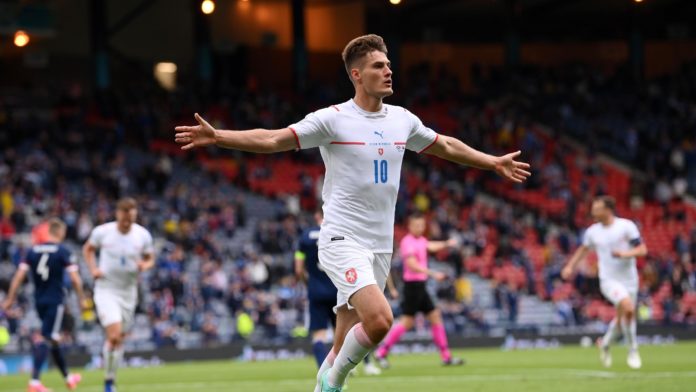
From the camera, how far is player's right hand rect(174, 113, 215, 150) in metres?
8.55

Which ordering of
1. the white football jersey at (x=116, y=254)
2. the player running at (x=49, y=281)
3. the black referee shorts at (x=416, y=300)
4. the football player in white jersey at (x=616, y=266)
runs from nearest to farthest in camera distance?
1. the white football jersey at (x=116, y=254)
2. the player running at (x=49, y=281)
3. the football player in white jersey at (x=616, y=266)
4. the black referee shorts at (x=416, y=300)

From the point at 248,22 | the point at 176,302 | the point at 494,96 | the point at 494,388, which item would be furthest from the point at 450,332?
the point at 248,22

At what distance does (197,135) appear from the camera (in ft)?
28.3

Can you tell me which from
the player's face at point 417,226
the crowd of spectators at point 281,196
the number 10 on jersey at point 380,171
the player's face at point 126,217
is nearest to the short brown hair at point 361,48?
the number 10 on jersey at point 380,171

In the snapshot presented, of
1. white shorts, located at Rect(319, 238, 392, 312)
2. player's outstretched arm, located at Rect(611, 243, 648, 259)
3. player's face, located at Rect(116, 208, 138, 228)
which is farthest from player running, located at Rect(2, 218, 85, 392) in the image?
white shorts, located at Rect(319, 238, 392, 312)

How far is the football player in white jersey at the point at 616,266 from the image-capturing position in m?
17.8

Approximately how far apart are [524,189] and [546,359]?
20280 millimetres

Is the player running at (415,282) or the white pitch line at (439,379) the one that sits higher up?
the player running at (415,282)

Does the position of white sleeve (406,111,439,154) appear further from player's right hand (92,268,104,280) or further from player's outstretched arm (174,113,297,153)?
player's right hand (92,268,104,280)

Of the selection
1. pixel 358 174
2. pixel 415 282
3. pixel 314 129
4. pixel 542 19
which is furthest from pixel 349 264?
pixel 542 19

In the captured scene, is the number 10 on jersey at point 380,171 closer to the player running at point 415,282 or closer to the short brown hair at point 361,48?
the short brown hair at point 361,48

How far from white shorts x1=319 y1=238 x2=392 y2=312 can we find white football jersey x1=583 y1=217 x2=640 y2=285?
29.0 feet

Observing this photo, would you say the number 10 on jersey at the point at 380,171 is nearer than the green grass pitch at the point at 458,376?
Yes

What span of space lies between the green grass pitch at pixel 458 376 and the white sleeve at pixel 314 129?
549 cm
